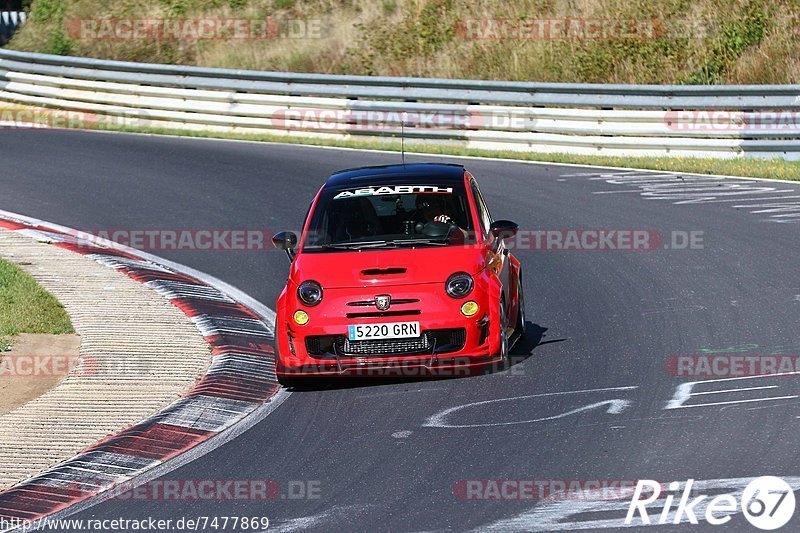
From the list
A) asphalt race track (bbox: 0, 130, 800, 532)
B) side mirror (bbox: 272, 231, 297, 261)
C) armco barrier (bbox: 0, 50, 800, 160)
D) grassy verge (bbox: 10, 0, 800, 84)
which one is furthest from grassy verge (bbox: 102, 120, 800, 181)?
side mirror (bbox: 272, 231, 297, 261)

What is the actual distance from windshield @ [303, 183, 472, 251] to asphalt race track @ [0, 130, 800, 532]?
1.24 meters

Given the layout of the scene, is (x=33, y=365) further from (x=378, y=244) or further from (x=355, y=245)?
(x=378, y=244)

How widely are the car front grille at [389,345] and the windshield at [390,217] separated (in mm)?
971

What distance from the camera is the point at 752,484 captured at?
6.76m

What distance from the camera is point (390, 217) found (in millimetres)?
10586

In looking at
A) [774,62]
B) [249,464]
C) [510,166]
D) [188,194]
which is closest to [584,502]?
[249,464]

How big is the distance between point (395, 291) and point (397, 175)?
164cm

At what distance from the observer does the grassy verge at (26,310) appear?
11.3 meters

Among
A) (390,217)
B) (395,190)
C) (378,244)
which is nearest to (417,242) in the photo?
(378,244)

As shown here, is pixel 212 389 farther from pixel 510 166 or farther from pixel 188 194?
pixel 510 166

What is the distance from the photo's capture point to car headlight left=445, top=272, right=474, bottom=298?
31.5 ft

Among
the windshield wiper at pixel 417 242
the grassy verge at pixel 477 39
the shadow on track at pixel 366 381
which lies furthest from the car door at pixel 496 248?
the grassy verge at pixel 477 39

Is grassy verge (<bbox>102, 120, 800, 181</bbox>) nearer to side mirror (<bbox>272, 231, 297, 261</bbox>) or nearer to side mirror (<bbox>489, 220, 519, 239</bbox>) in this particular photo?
side mirror (<bbox>489, 220, 519, 239</bbox>)

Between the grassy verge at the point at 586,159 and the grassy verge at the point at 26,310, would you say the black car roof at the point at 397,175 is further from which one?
the grassy verge at the point at 586,159
